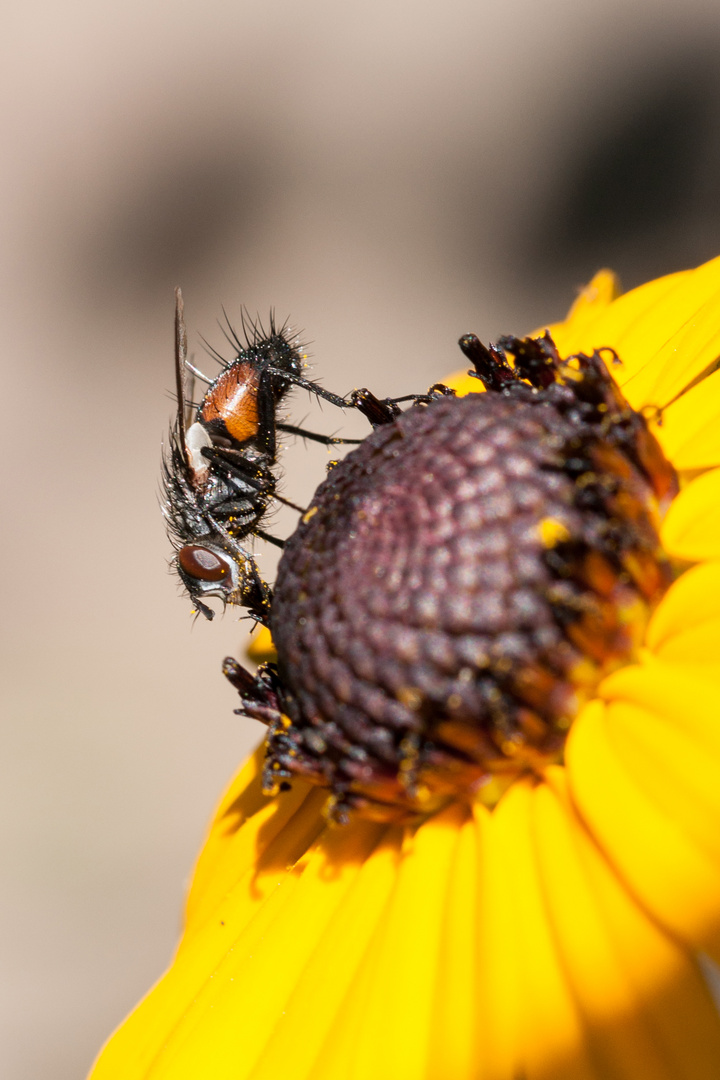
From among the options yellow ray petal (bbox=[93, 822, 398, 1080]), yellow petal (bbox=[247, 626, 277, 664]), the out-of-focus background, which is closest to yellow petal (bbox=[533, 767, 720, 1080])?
yellow ray petal (bbox=[93, 822, 398, 1080])

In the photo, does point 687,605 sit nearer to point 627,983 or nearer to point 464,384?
point 627,983

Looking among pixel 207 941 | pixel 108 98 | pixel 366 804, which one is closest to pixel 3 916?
pixel 207 941

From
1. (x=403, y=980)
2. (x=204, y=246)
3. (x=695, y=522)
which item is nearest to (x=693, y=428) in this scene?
(x=695, y=522)

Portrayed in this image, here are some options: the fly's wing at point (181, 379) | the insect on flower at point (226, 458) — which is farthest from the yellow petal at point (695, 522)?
the fly's wing at point (181, 379)

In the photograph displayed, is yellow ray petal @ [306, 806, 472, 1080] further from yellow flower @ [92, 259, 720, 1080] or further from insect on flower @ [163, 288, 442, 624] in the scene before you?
insect on flower @ [163, 288, 442, 624]

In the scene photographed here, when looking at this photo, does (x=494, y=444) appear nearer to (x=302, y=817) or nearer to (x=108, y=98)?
(x=302, y=817)

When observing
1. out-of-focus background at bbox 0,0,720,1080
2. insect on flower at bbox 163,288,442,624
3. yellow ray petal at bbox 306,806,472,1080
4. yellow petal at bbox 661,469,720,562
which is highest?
out-of-focus background at bbox 0,0,720,1080
